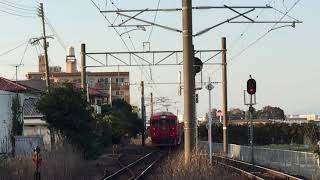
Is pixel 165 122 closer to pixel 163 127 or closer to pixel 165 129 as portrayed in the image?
pixel 163 127

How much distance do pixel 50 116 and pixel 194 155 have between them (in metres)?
15.8

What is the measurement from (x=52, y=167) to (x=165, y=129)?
124 ft

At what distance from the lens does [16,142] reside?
37500 mm

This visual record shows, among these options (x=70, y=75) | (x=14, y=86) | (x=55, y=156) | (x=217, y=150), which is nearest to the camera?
(x=55, y=156)

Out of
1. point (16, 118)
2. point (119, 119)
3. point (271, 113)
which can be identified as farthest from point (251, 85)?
point (271, 113)

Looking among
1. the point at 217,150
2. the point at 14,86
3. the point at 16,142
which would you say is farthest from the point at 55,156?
the point at 14,86

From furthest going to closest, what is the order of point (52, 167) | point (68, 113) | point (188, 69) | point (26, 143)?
1. point (26, 143)
2. point (68, 113)
3. point (52, 167)
4. point (188, 69)

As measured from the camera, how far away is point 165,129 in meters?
61.2

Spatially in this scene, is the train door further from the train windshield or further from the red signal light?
the red signal light

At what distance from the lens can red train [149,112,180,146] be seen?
61188mm

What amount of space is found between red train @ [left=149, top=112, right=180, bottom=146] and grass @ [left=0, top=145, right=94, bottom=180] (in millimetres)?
31093

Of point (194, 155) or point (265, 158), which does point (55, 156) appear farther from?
point (265, 158)

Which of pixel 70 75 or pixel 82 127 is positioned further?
pixel 70 75

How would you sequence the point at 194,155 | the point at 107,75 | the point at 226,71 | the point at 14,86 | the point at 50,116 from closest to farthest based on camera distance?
the point at 194,155, the point at 50,116, the point at 226,71, the point at 14,86, the point at 107,75
